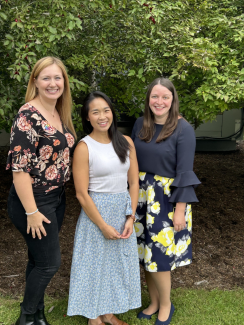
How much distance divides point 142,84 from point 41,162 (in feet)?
6.47

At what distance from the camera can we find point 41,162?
228 centimetres

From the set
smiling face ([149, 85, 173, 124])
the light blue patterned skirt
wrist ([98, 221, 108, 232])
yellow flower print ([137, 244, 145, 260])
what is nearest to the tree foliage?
smiling face ([149, 85, 173, 124])

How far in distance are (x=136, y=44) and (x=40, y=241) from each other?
7.45 ft

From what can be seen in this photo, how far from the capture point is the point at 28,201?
87.8 inches

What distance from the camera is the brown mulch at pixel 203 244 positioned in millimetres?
3758

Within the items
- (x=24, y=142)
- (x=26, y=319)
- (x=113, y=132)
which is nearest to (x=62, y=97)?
(x=113, y=132)

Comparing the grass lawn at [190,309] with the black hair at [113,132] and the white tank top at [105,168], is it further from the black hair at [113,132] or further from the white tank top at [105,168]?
the black hair at [113,132]

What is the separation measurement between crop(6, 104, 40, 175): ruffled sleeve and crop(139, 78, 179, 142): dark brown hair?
85cm

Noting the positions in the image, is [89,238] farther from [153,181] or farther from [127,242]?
[153,181]

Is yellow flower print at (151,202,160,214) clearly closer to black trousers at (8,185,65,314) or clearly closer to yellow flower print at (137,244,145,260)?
yellow flower print at (137,244,145,260)

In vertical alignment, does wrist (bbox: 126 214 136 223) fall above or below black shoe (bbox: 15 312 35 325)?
above

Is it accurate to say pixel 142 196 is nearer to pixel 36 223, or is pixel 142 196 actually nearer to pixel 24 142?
pixel 36 223

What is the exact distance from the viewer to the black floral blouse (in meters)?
2.16

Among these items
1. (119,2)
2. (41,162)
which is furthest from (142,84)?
(41,162)
